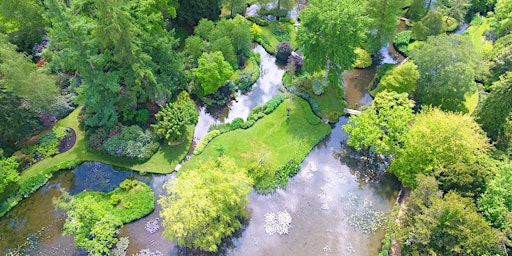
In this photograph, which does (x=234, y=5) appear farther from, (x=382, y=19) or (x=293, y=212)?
(x=293, y=212)

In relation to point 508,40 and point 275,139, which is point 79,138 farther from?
point 508,40

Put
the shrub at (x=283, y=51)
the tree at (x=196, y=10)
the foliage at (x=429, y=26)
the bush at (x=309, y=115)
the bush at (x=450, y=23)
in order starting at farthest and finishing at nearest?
1. the bush at (x=450, y=23)
2. the shrub at (x=283, y=51)
3. the tree at (x=196, y=10)
4. the foliage at (x=429, y=26)
5. the bush at (x=309, y=115)

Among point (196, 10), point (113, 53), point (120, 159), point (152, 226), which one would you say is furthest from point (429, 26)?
point (152, 226)

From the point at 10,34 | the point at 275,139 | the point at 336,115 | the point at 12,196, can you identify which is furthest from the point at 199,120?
the point at 10,34

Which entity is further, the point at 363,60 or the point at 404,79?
the point at 363,60

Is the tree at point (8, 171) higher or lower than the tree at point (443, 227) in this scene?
lower

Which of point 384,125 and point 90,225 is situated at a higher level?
point 384,125

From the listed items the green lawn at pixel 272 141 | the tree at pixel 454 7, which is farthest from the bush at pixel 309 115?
the tree at pixel 454 7

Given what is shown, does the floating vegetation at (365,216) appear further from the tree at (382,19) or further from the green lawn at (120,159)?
the tree at (382,19)
